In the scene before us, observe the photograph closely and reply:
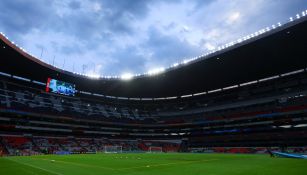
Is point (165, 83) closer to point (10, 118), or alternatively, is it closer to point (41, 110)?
point (41, 110)

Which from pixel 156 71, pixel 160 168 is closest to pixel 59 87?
pixel 156 71

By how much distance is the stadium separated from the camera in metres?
49.6

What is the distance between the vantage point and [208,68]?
57969mm

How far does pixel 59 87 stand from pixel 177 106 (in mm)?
42845

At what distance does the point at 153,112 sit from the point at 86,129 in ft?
94.2

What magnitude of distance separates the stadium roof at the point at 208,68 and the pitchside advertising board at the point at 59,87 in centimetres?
172

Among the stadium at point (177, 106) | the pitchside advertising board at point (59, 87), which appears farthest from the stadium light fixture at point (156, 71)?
the pitchside advertising board at point (59, 87)

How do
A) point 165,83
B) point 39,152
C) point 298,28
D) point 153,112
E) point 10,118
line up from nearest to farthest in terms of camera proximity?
1. point 298,28
2. point 39,152
3. point 10,118
4. point 165,83
5. point 153,112

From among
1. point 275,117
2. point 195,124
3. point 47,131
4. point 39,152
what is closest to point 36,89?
point 47,131

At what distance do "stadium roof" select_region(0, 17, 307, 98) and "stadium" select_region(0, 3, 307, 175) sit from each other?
0.22m

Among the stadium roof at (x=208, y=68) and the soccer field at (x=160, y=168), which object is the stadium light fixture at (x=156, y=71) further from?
the soccer field at (x=160, y=168)

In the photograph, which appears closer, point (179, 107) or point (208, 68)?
point (208, 68)

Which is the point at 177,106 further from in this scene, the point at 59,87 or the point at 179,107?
the point at 59,87

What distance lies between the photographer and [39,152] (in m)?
53.7
